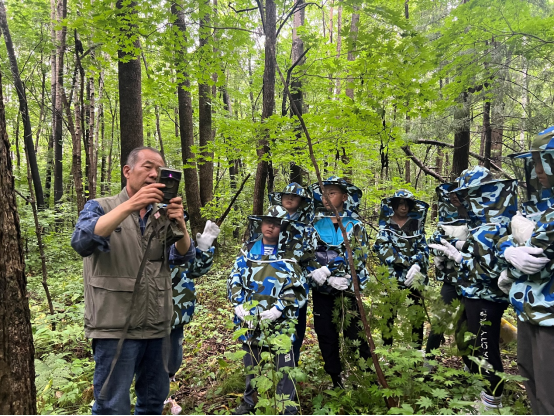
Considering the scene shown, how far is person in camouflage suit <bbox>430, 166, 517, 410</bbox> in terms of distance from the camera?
2.87 meters

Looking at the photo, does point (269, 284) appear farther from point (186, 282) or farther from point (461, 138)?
point (461, 138)

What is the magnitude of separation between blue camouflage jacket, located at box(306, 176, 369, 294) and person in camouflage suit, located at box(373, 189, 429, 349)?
0.60 meters

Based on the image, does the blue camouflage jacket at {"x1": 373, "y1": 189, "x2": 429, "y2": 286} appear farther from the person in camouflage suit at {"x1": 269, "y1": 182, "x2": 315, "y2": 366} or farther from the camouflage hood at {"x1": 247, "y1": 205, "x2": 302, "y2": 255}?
the camouflage hood at {"x1": 247, "y1": 205, "x2": 302, "y2": 255}

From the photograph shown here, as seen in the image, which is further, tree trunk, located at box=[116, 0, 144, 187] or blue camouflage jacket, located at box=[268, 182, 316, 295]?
tree trunk, located at box=[116, 0, 144, 187]

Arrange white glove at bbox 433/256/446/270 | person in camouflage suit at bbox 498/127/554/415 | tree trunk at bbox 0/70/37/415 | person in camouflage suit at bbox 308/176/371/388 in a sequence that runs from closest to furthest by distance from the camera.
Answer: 1. tree trunk at bbox 0/70/37/415
2. person in camouflage suit at bbox 498/127/554/415
3. person in camouflage suit at bbox 308/176/371/388
4. white glove at bbox 433/256/446/270

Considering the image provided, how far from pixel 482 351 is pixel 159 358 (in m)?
3.08

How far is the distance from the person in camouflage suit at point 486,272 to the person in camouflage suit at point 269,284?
5.78 ft

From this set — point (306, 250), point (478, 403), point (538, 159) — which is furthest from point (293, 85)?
point (478, 403)

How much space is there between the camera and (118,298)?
6.56 ft

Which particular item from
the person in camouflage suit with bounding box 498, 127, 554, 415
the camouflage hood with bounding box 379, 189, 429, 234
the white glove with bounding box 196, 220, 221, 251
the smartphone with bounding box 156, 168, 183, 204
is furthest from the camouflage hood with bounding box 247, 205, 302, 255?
the person in camouflage suit with bounding box 498, 127, 554, 415

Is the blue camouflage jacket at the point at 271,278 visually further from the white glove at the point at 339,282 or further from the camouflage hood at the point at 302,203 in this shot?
Result: the camouflage hood at the point at 302,203

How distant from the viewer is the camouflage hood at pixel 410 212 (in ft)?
13.7

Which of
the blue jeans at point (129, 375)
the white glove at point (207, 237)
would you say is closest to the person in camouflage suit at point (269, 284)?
Result: the white glove at point (207, 237)

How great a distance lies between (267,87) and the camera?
479cm
